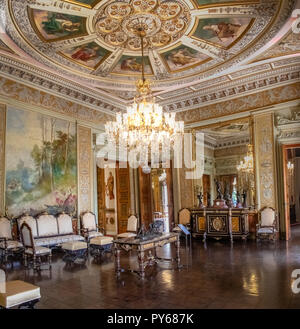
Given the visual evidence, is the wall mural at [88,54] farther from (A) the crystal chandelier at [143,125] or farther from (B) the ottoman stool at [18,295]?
(B) the ottoman stool at [18,295]

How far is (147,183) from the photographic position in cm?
1179

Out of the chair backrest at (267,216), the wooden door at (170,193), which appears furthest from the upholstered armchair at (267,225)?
the wooden door at (170,193)

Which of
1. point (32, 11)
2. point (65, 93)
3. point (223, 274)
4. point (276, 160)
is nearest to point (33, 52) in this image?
point (32, 11)

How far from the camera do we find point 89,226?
862 cm

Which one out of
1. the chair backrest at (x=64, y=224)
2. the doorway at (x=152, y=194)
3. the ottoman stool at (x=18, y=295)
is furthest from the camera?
the doorway at (x=152, y=194)

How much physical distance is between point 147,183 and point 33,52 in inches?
262

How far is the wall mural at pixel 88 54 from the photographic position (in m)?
6.72

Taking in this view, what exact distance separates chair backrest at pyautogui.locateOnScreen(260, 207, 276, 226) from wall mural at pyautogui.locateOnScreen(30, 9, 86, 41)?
6785mm

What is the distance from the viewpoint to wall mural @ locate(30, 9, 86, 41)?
17.8ft

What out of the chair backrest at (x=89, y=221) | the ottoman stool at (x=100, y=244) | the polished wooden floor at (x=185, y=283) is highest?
the chair backrest at (x=89, y=221)

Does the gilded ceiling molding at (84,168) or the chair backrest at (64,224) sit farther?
the gilded ceiling molding at (84,168)

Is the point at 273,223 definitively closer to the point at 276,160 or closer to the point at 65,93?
the point at 276,160

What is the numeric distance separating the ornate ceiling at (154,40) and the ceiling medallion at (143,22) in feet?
0.06

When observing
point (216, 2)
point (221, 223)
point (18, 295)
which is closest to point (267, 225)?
point (221, 223)
